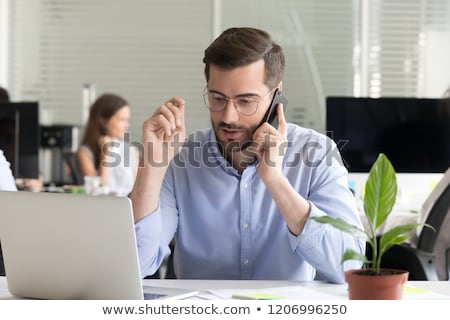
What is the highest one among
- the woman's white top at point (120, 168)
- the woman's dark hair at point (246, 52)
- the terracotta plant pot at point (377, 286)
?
the woman's dark hair at point (246, 52)

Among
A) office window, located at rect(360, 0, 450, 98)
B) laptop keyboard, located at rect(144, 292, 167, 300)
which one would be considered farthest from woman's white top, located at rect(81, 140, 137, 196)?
laptop keyboard, located at rect(144, 292, 167, 300)

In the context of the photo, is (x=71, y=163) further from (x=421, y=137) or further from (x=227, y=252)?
(x=227, y=252)

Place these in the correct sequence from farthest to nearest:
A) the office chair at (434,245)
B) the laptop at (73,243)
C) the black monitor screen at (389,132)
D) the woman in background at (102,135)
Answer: the woman in background at (102,135) → the black monitor screen at (389,132) → the office chair at (434,245) → the laptop at (73,243)

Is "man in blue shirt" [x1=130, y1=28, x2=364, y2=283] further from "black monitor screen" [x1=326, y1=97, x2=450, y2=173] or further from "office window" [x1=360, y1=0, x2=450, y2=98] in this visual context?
"office window" [x1=360, y1=0, x2=450, y2=98]

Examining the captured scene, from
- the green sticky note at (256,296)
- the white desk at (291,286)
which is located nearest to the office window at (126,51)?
the white desk at (291,286)

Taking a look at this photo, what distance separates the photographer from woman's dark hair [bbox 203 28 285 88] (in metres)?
2.30

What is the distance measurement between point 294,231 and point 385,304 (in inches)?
31.0

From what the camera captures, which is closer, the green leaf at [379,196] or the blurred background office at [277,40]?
the green leaf at [379,196]

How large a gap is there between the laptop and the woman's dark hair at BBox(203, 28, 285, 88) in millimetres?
862

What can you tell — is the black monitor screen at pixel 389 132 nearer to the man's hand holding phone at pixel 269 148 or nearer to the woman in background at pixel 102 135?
the woman in background at pixel 102 135

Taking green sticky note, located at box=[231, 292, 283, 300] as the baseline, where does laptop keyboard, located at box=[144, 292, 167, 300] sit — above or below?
above

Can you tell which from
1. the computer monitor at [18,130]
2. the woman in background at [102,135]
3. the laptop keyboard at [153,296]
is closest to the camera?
the laptop keyboard at [153,296]

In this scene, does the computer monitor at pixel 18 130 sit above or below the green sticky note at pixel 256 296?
above

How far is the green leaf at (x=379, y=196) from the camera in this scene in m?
1.46
